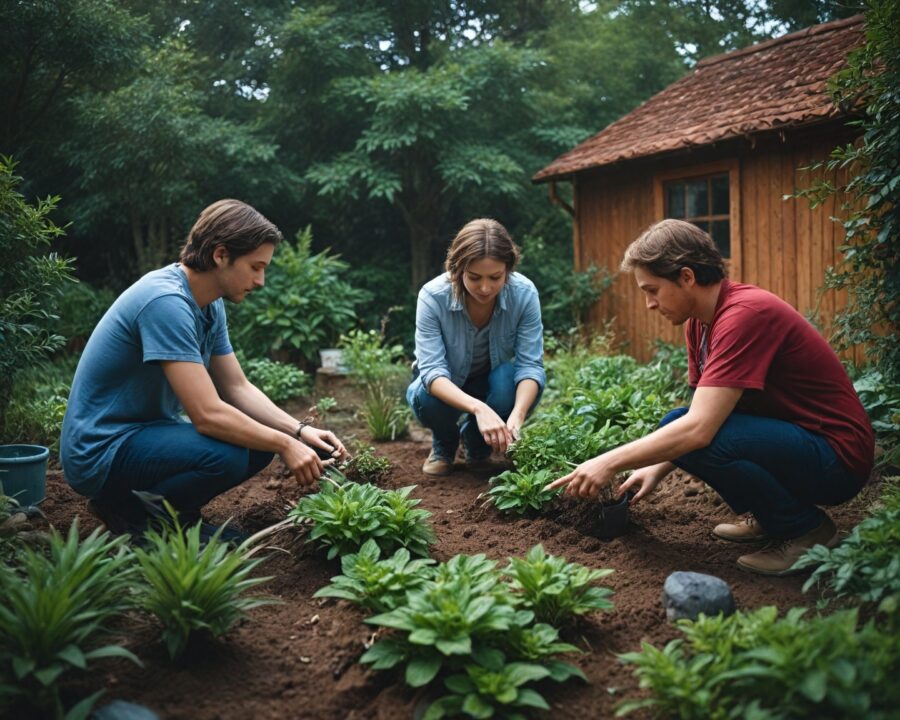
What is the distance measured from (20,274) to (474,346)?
2.61 metres

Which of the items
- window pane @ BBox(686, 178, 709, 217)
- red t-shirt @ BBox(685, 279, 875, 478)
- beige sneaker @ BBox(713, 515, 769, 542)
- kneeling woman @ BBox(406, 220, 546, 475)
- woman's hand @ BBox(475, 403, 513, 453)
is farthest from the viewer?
window pane @ BBox(686, 178, 709, 217)

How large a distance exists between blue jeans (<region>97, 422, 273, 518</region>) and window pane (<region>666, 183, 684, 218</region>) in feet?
23.2

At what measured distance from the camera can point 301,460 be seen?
2.97 m

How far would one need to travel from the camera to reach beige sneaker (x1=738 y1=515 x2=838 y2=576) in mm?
2932

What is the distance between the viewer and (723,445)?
290cm

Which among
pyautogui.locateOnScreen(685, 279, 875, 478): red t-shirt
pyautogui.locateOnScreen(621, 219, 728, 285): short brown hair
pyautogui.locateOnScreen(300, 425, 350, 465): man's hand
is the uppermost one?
pyautogui.locateOnScreen(621, 219, 728, 285): short brown hair

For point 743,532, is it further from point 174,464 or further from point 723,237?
point 723,237

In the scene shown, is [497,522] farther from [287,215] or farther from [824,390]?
[287,215]

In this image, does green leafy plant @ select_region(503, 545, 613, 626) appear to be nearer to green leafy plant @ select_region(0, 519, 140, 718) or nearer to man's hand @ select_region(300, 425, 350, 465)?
man's hand @ select_region(300, 425, 350, 465)

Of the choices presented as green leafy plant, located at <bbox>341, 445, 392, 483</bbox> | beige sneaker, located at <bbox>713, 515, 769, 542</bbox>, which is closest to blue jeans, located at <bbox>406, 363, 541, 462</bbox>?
green leafy plant, located at <bbox>341, 445, 392, 483</bbox>

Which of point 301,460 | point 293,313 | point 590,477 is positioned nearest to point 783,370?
point 590,477

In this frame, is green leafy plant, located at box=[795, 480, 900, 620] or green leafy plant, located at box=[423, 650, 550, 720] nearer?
green leafy plant, located at box=[423, 650, 550, 720]

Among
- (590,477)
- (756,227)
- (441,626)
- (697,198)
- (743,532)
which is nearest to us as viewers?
(441,626)

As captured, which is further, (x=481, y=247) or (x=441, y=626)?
(x=481, y=247)
